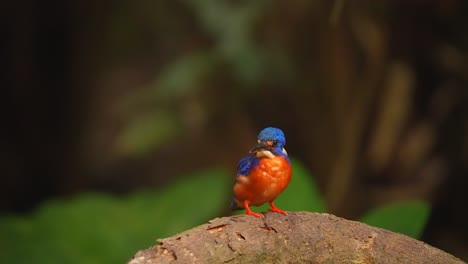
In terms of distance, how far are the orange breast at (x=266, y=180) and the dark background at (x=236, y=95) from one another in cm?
116

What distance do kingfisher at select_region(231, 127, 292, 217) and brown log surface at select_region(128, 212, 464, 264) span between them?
4cm

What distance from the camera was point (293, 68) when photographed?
109 inches

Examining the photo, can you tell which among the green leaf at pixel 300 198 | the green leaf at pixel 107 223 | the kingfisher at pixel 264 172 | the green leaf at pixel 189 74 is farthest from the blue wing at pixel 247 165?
the green leaf at pixel 189 74

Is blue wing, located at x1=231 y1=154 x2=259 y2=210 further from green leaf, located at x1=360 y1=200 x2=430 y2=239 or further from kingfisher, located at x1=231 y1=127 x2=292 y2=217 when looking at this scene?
green leaf, located at x1=360 y1=200 x2=430 y2=239

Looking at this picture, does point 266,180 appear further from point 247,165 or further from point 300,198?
point 300,198

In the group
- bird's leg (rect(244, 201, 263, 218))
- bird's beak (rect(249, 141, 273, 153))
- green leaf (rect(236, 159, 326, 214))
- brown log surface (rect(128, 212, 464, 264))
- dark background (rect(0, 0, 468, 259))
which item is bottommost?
brown log surface (rect(128, 212, 464, 264))

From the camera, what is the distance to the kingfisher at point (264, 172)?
1083mm

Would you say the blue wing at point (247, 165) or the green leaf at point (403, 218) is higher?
the blue wing at point (247, 165)

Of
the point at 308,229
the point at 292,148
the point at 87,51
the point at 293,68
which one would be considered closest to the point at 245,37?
the point at 293,68

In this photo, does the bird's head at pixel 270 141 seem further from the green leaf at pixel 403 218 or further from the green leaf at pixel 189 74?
A: the green leaf at pixel 189 74

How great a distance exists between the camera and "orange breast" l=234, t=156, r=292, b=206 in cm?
108

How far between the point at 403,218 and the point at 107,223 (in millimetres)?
1010

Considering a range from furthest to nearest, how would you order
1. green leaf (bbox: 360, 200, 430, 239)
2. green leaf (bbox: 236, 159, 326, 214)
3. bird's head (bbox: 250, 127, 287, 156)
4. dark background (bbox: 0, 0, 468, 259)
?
dark background (bbox: 0, 0, 468, 259) → green leaf (bbox: 236, 159, 326, 214) → green leaf (bbox: 360, 200, 430, 239) → bird's head (bbox: 250, 127, 287, 156)

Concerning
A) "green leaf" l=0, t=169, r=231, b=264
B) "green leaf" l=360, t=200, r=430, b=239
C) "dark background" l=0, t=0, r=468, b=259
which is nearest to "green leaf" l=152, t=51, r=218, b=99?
"dark background" l=0, t=0, r=468, b=259
